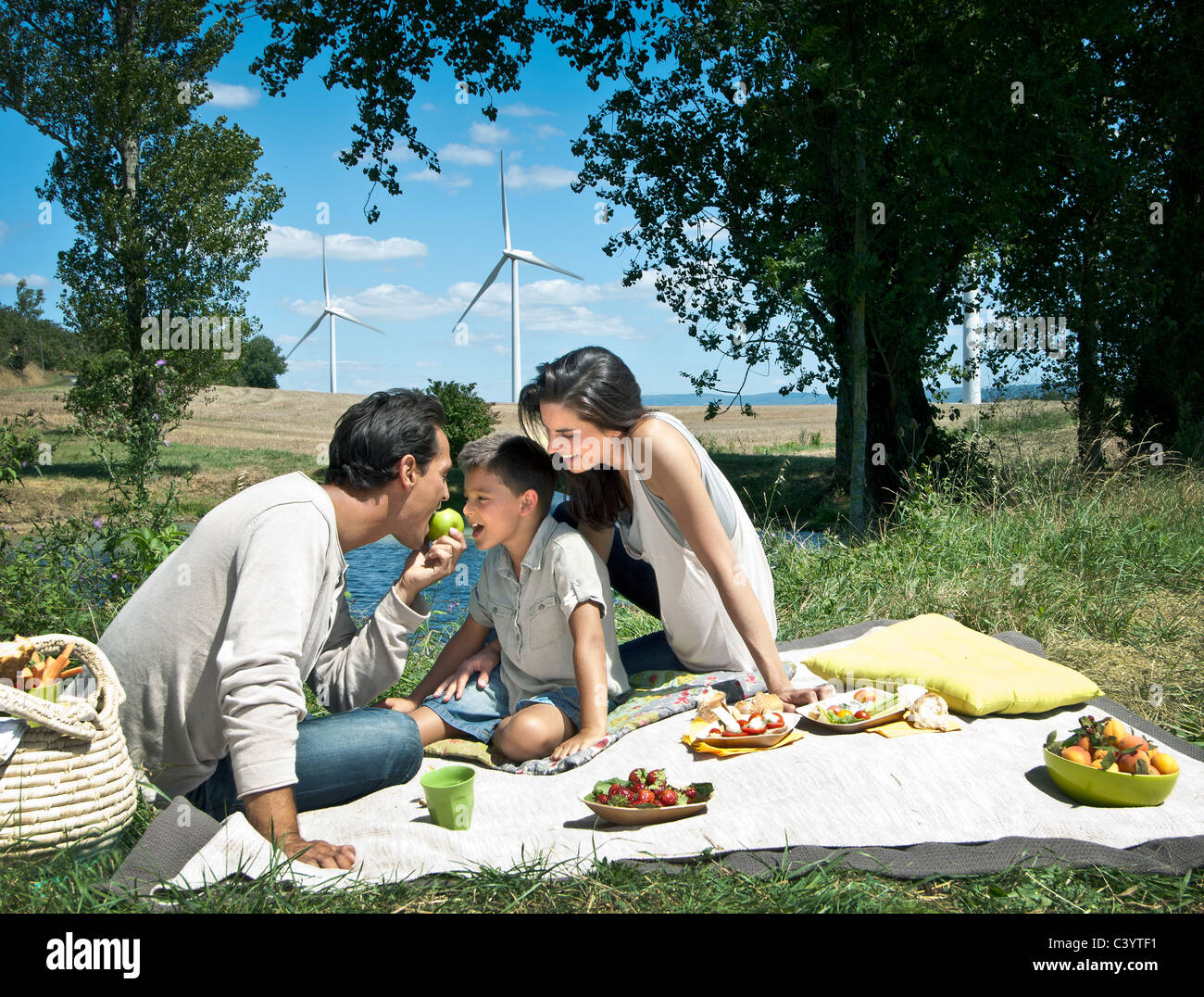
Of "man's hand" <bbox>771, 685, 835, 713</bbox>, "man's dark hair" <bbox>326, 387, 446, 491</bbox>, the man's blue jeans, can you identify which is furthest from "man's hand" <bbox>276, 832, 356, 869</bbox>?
"man's hand" <bbox>771, 685, 835, 713</bbox>

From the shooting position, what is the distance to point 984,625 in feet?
20.2

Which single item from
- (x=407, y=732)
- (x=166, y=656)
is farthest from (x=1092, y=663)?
(x=166, y=656)

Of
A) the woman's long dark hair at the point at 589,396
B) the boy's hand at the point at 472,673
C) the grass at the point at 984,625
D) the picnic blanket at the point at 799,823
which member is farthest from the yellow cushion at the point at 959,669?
the boy's hand at the point at 472,673

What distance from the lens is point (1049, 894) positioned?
2.98 meters

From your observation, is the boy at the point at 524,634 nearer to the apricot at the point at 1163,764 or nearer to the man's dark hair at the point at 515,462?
the man's dark hair at the point at 515,462

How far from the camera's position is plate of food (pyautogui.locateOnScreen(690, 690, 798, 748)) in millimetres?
3791

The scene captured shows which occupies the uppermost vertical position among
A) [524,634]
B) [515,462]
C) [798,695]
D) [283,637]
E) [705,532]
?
[515,462]

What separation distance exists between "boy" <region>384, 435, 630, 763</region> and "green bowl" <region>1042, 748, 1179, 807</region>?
6.01 feet

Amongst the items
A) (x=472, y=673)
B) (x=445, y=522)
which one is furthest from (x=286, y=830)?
(x=445, y=522)

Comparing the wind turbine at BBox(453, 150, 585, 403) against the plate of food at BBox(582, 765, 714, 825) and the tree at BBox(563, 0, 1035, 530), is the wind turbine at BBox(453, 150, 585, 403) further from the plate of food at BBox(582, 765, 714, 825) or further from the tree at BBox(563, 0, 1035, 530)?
the plate of food at BBox(582, 765, 714, 825)

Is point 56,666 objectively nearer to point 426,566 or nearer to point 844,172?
point 426,566

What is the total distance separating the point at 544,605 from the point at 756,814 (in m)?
1.26

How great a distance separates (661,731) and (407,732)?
1112 millimetres

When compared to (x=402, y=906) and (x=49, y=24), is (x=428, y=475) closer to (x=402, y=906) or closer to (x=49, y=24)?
(x=402, y=906)
